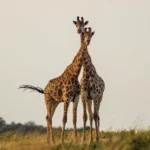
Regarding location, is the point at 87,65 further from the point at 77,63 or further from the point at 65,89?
the point at 65,89

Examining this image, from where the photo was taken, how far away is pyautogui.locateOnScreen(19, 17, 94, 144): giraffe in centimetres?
2408

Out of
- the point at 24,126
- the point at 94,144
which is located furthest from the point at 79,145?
the point at 24,126

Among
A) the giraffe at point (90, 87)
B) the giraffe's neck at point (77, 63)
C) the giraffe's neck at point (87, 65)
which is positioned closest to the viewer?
the giraffe at point (90, 87)

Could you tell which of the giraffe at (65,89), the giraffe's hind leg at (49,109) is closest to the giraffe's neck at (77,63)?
the giraffe at (65,89)

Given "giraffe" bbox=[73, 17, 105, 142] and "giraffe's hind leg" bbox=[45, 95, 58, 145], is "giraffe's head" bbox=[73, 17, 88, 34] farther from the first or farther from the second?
"giraffe's hind leg" bbox=[45, 95, 58, 145]

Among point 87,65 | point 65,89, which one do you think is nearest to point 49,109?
point 65,89

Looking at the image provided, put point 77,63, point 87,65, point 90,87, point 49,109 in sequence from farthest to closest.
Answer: point 49,109 → point 77,63 → point 87,65 → point 90,87

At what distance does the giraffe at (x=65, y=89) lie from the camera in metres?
24.1

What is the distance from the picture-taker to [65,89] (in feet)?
79.9

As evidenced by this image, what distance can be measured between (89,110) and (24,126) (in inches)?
1249

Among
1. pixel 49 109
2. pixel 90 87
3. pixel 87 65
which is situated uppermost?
pixel 87 65

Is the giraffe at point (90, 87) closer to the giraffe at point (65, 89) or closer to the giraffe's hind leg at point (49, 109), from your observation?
the giraffe at point (65, 89)

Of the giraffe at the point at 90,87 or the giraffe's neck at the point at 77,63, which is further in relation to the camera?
the giraffe's neck at the point at 77,63

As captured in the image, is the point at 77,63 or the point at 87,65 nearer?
the point at 87,65
